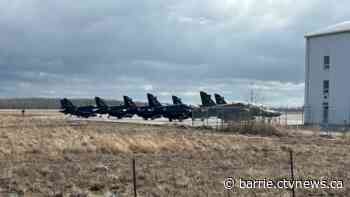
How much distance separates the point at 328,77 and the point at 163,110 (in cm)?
1917

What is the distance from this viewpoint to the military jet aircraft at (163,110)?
6825cm

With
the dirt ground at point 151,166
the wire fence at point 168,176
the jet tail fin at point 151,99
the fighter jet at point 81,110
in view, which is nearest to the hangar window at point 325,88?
the jet tail fin at point 151,99

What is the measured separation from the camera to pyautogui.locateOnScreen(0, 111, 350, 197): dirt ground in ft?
50.4

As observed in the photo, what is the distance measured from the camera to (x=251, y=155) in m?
26.0

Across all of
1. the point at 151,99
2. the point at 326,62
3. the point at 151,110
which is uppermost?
the point at 326,62

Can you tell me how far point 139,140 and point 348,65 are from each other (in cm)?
3970

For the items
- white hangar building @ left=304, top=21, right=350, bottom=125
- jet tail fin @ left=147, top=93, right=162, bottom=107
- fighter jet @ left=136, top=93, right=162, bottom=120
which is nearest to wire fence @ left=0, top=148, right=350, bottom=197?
white hangar building @ left=304, top=21, right=350, bottom=125

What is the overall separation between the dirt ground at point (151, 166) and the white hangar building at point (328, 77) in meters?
34.9

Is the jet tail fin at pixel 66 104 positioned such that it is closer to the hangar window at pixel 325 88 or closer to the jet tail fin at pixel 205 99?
the jet tail fin at pixel 205 99

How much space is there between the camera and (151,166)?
21.0m

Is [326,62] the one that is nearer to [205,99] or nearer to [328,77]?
[328,77]

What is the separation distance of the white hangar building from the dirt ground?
3492 centimetres

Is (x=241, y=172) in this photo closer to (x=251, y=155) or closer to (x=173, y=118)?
(x=251, y=155)

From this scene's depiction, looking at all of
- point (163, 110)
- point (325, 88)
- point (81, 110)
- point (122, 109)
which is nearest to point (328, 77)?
point (325, 88)
